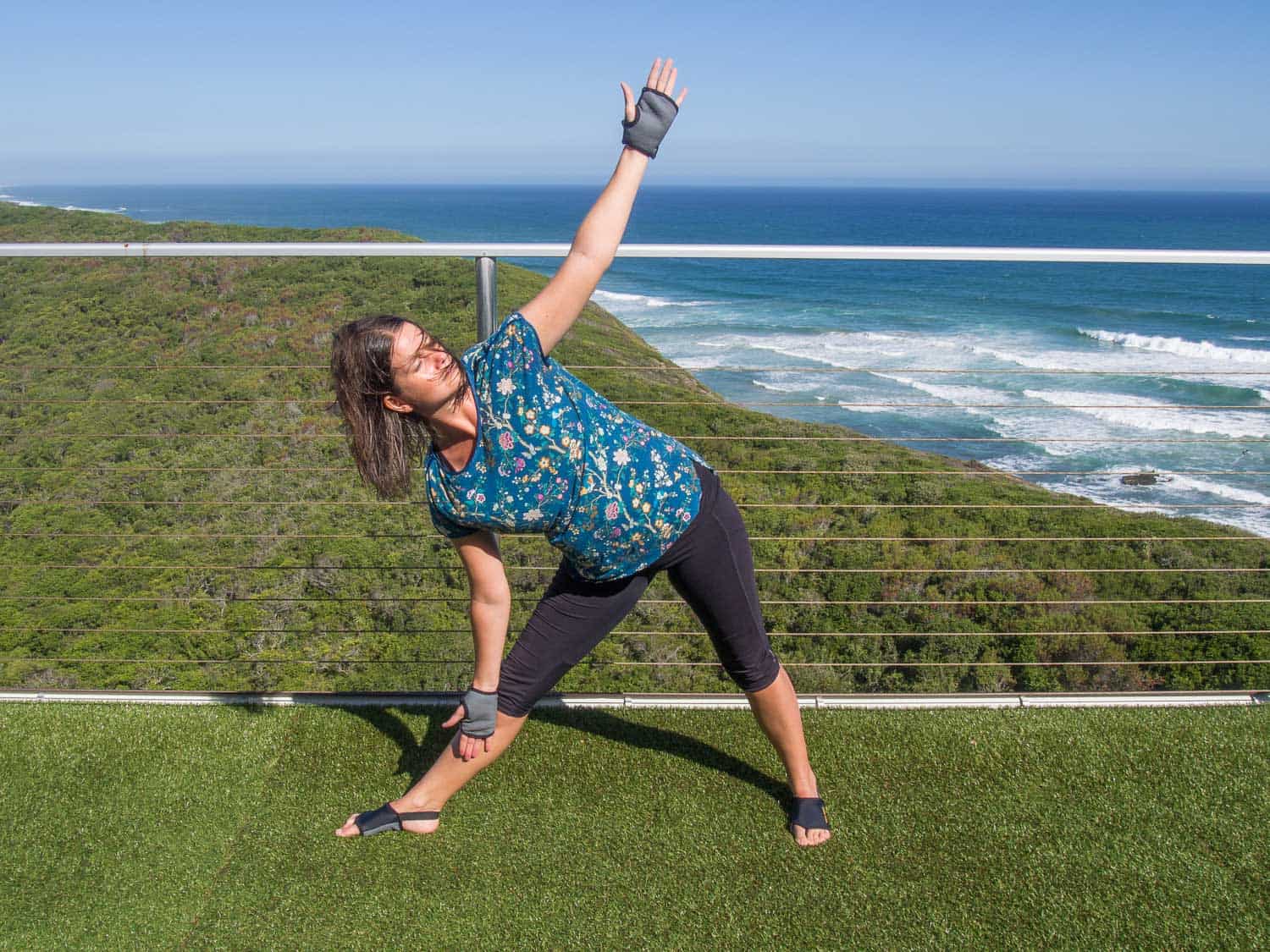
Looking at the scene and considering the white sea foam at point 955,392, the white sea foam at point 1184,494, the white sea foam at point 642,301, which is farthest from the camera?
the white sea foam at point 642,301

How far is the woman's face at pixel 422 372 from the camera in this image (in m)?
1.86

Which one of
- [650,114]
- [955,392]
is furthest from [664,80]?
[955,392]

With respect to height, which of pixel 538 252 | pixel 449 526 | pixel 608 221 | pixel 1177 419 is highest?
pixel 608 221

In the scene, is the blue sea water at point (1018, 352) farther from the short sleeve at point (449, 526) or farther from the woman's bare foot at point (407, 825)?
the woman's bare foot at point (407, 825)

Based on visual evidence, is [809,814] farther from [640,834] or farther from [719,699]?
[719,699]

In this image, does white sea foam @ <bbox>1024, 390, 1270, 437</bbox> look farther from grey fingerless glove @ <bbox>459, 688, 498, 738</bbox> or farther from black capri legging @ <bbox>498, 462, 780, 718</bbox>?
grey fingerless glove @ <bbox>459, 688, 498, 738</bbox>

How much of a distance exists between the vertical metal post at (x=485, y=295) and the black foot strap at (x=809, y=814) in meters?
1.64

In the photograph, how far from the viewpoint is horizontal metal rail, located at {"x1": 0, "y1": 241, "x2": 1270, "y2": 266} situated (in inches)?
105

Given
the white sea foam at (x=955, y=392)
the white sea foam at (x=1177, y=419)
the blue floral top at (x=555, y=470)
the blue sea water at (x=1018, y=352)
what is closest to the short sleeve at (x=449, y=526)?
the blue floral top at (x=555, y=470)

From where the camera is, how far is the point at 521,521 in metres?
1.96

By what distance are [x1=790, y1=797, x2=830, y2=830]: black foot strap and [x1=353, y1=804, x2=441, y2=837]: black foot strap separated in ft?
3.26

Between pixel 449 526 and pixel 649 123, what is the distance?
1.00 metres

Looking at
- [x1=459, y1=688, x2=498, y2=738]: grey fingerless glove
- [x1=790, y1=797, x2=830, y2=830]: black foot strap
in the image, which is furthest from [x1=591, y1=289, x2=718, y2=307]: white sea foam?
[x1=459, y1=688, x2=498, y2=738]: grey fingerless glove

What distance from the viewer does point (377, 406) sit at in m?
1.94
